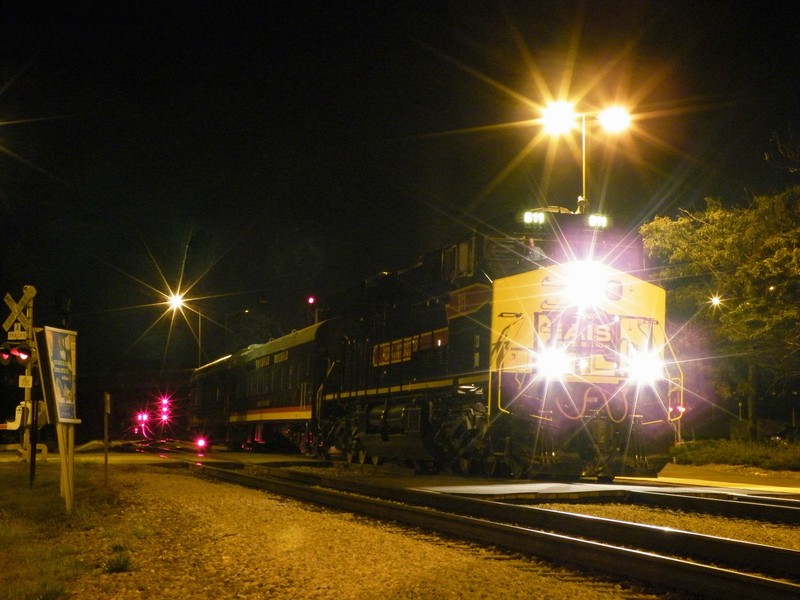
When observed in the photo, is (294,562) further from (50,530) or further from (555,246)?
(555,246)

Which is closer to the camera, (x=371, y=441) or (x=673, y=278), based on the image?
(x=371, y=441)

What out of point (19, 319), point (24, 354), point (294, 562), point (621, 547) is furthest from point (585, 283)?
point (19, 319)

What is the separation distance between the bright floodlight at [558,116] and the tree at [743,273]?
6.55 meters

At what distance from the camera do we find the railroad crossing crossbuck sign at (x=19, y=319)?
50.0 feet

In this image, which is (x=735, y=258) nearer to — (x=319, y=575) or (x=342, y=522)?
(x=342, y=522)

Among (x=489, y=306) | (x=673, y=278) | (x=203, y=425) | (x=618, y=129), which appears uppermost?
(x=618, y=129)

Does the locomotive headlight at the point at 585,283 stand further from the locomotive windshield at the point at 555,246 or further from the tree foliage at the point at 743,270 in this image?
the tree foliage at the point at 743,270

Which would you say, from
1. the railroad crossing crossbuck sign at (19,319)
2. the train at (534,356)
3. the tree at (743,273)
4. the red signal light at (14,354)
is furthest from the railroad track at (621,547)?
the tree at (743,273)

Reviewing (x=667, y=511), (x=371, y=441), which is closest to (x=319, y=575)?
(x=667, y=511)

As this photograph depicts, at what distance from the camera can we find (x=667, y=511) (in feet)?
35.4

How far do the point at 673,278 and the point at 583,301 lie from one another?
11006 millimetres

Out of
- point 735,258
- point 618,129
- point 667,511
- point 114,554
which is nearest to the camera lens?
point 114,554

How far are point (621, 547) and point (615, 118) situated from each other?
1104 centimetres

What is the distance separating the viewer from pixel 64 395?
37.3ft
